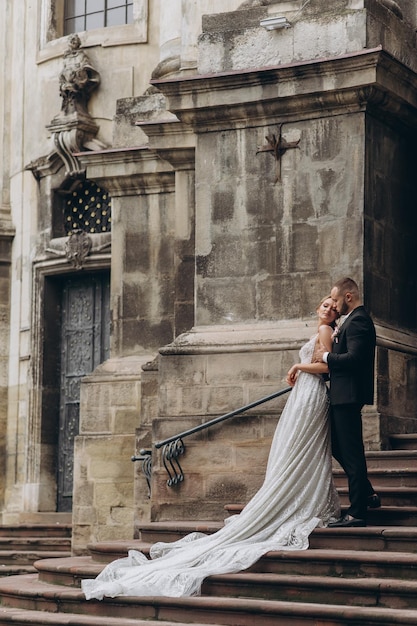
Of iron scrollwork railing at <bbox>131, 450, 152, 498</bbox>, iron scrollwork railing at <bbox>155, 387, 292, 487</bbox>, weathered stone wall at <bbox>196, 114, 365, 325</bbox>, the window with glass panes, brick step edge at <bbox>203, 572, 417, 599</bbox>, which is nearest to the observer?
brick step edge at <bbox>203, 572, 417, 599</bbox>

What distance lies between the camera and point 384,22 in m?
14.8

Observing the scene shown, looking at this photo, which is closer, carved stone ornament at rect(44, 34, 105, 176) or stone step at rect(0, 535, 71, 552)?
stone step at rect(0, 535, 71, 552)

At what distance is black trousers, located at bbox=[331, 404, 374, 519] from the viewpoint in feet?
39.5

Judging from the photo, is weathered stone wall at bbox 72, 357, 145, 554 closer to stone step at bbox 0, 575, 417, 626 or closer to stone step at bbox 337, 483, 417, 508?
stone step at bbox 0, 575, 417, 626

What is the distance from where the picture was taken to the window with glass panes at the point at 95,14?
74.1ft

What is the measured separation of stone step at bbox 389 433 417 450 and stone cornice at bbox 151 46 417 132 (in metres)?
2.82

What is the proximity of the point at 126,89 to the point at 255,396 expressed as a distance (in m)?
8.38

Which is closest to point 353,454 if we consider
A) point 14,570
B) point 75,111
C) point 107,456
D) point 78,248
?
point 107,456

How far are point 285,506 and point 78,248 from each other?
10062 millimetres

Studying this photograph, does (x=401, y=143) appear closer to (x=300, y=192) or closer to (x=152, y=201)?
(x=300, y=192)

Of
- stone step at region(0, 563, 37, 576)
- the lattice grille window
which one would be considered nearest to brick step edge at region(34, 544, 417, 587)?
stone step at region(0, 563, 37, 576)

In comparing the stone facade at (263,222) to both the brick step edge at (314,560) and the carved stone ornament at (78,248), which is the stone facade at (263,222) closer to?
the brick step edge at (314,560)

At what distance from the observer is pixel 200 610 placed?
1142cm

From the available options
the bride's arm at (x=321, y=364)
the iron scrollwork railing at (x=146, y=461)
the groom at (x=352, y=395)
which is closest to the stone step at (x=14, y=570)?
the iron scrollwork railing at (x=146, y=461)
